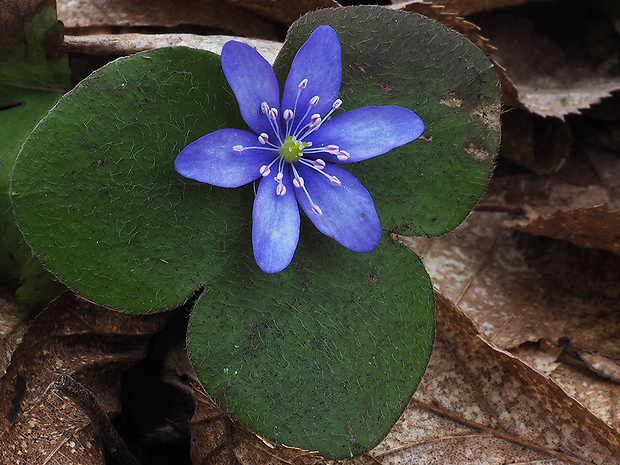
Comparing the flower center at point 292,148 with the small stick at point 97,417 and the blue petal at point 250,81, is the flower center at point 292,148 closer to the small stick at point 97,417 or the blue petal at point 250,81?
the blue petal at point 250,81

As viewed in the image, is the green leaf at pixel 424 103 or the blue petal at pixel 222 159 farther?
the green leaf at pixel 424 103

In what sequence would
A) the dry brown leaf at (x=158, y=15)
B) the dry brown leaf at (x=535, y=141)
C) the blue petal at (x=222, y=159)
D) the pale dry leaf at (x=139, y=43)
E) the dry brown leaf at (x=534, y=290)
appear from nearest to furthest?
the blue petal at (x=222, y=159)
the pale dry leaf at (x=139, y=43)
the dry brown leaf at (x=534, y=290)
the dry brown leaf at (x=158, y=15)
the dry brown leaf at (x=535, y=141)

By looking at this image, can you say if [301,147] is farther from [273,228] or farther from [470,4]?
[470,4]

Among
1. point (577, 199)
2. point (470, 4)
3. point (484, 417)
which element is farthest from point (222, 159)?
point (577, 199)

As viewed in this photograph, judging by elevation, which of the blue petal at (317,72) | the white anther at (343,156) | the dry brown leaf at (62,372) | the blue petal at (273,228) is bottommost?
the dry brown leaf at (62,372)

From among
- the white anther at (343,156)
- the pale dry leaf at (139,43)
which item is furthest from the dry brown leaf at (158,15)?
the white anther at (343,156)

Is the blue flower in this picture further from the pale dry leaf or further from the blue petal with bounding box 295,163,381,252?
the pale dry leaf
